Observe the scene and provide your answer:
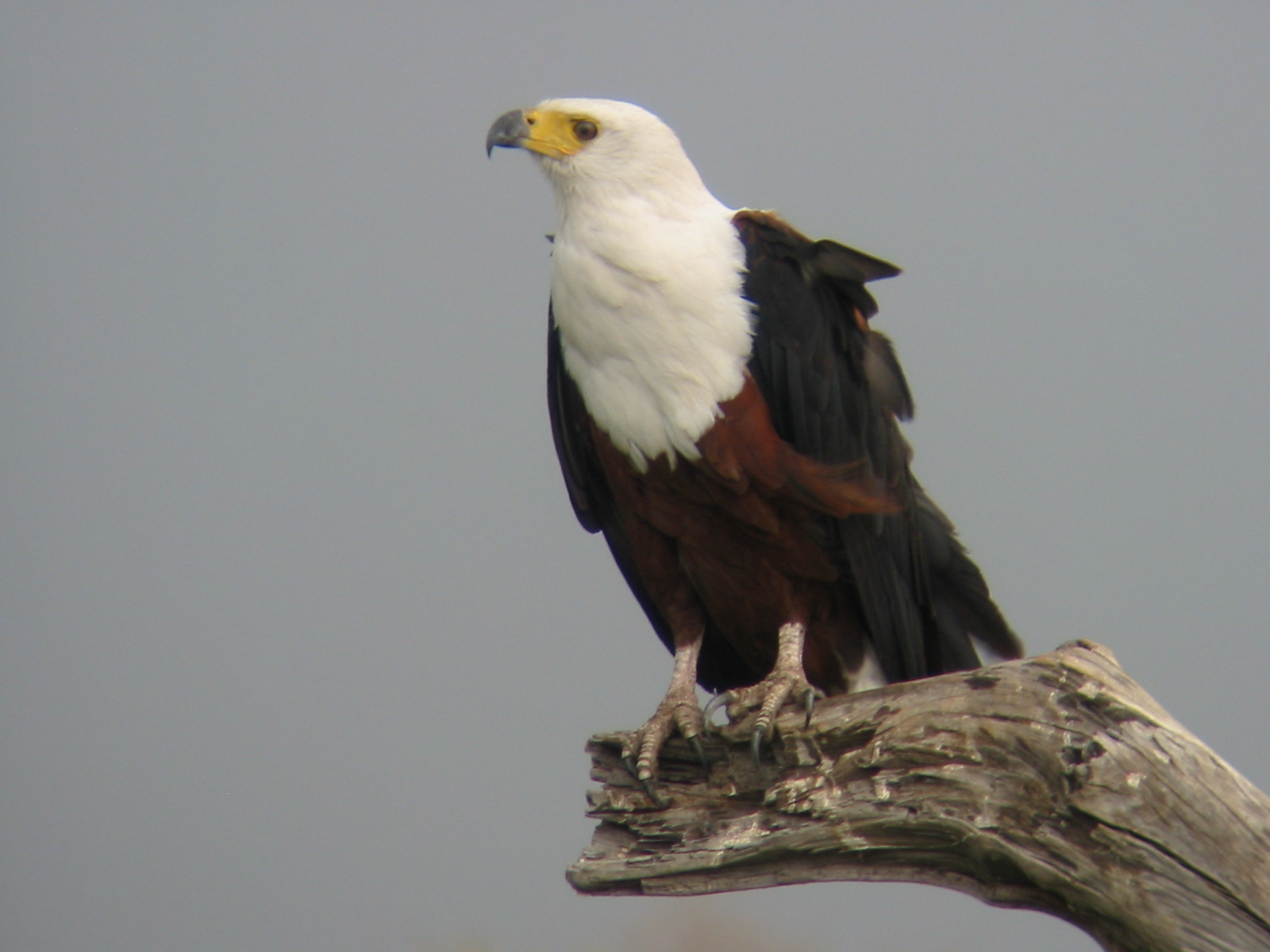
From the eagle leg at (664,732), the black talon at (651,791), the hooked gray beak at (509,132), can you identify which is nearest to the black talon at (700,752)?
the eagle leg at (664,732)

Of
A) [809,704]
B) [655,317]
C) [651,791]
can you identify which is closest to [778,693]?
[809,704]

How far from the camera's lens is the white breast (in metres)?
2.99

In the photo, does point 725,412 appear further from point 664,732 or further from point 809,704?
point 664,732

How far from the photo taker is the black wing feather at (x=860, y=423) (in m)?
3.09

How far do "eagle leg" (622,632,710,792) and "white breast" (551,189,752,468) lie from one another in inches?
24.5

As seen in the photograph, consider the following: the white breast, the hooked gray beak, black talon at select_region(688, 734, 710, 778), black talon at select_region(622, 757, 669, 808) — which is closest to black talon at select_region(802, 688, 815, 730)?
black talon at select_region(688, 734, 710, 778)

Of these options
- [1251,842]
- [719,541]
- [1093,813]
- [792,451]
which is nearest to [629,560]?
[719,541]

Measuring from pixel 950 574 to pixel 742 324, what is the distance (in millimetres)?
985

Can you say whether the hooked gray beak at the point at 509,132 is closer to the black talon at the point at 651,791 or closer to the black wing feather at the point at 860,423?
the black wing feather at the point at 860,423

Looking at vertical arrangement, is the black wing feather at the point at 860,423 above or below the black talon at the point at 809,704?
above

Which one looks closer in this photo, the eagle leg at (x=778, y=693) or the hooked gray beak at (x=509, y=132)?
the eagle leg at (x=778, y=693)

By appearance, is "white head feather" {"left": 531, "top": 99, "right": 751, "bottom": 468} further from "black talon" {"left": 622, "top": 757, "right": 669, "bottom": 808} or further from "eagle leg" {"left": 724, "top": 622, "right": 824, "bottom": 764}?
"black talon" {"left": 622, "top": 757, "right": 669, "bottom": 808}

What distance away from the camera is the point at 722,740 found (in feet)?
10.2

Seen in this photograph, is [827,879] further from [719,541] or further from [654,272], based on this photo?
[654,272]
